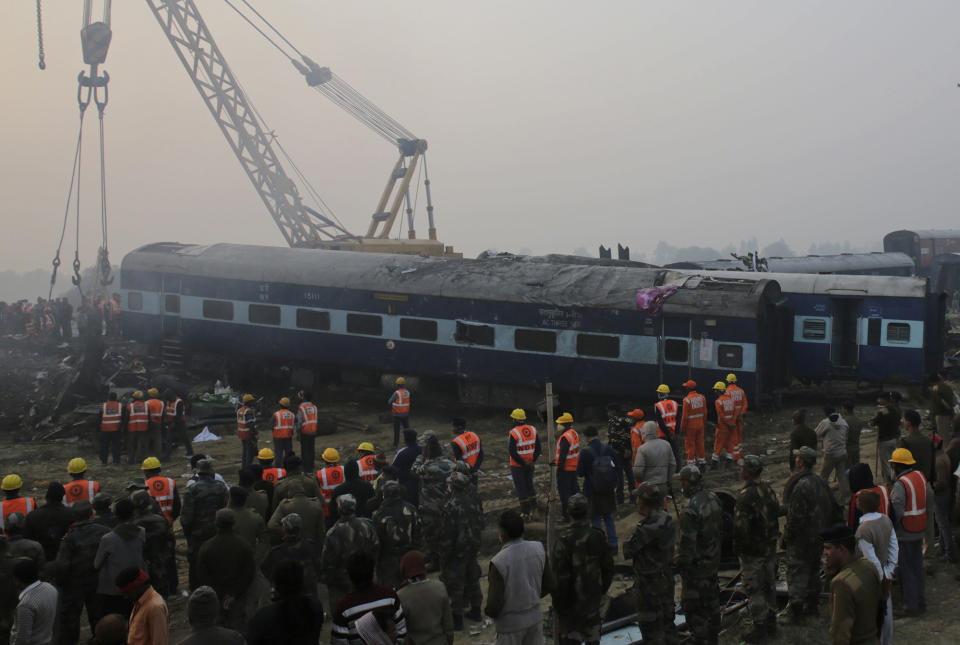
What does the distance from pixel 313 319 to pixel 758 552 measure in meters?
15.1

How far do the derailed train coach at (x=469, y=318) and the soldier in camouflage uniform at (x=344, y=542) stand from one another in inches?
413

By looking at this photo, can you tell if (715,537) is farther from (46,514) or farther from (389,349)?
(389,349)

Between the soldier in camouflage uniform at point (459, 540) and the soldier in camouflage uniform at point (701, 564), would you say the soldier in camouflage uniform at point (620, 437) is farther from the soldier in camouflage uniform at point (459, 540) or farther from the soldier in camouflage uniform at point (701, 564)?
the soldier in camouflage uniform at point (701, 564)

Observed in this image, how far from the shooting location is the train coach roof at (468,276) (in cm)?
1680

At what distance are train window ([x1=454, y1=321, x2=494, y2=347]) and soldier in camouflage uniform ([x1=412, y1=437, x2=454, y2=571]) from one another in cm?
927

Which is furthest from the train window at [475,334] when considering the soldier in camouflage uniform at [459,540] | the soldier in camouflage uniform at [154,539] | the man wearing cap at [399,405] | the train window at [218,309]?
the soldier in camouflage uniform at [154,539]

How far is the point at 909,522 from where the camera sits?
24.8ft

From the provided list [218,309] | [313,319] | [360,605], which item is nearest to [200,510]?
[360,605]

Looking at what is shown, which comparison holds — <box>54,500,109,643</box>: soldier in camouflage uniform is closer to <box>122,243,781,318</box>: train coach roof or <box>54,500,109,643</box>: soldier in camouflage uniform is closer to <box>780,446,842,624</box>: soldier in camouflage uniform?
<box>780,446,842,624</box>: soldier in camouflage uniform

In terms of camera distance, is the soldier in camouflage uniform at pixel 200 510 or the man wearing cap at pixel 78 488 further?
the man wearing cap at pixel 78 488

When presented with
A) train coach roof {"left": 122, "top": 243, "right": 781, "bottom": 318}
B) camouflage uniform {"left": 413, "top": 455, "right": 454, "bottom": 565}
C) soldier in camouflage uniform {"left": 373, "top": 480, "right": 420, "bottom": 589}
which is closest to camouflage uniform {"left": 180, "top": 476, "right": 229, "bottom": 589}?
soldier in camouflage uniform {"left": 373, "top": 480, "right": 420, "bottom": 589}

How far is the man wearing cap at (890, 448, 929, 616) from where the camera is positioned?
298 inches

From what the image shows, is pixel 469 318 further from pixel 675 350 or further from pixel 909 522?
pixel 909 522

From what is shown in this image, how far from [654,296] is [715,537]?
1020 cm
